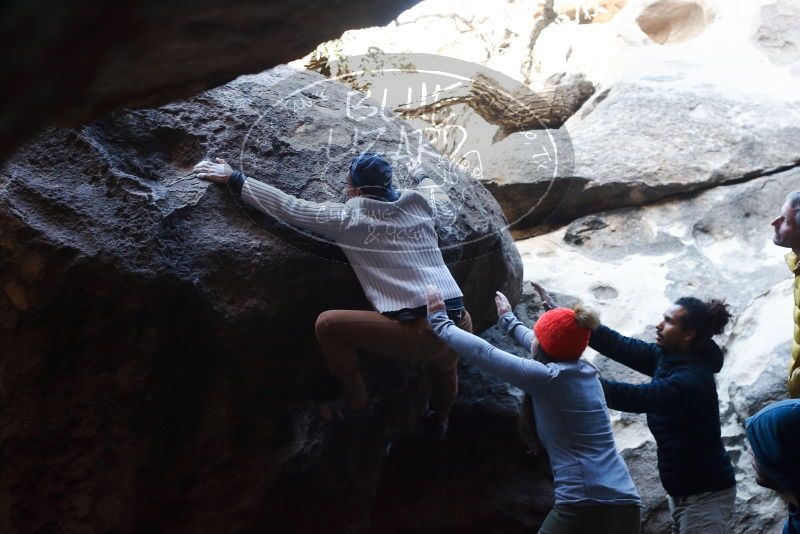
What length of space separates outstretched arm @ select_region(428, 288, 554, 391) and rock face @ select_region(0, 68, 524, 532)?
473 mm

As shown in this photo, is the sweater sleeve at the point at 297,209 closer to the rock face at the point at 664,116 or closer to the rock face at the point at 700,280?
the rock face at the point at 664,116

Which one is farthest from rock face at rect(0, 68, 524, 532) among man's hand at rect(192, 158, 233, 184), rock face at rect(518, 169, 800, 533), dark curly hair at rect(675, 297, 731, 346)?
rock face at rect(518, 169, 800, 533)

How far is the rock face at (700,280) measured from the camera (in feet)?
11.6

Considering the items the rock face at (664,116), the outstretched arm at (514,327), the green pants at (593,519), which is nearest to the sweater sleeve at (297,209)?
the outstretched arm at (514,327)

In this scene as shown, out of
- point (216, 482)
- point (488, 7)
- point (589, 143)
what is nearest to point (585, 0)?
point (589, 143)

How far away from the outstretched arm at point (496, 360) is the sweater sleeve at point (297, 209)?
50cm

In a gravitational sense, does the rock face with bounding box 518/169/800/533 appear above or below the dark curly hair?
below

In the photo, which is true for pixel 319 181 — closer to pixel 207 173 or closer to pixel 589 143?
pixel 207 173

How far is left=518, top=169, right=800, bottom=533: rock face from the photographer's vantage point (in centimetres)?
354

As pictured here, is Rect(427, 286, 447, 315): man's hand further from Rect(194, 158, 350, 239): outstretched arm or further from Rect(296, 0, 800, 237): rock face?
Rect(296, 0, 800, 237): rock face

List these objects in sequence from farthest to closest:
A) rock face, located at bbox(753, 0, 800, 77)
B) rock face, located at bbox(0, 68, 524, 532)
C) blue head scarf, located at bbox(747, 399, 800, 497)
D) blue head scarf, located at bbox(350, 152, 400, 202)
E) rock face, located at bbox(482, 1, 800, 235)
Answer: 1. rock face, located at bbox(753, 0, 800, 77)
2. rock face, located at bbox(482, 1, 800, 235)
3. blue head scarf, located at bbox(350, 152, 400, 202)
4. rock face, located at bbox(0, 68, 524, 532)
5. blue head scarf, located at bbox(747, 399, 800, 497)

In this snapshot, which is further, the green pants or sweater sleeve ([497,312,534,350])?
sweater sleeve ([497,312,534,350])

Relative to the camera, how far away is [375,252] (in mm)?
2705

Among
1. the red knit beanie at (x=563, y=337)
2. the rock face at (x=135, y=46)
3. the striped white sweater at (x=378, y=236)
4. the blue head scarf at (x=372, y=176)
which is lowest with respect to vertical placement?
the red knit beanie at (x=563, y=337)
